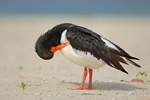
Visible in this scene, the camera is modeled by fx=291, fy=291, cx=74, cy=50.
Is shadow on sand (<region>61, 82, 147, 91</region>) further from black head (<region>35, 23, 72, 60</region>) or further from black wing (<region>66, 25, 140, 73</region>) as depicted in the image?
black head (<region>35, 23, 72, 60</region>)

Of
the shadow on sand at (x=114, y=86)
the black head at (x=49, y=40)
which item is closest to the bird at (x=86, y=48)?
the black head at (x=49, y=40)

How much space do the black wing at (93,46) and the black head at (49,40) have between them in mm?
390

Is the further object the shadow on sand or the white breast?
the shadow on sand

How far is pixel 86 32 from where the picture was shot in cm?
733

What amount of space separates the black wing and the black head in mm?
390

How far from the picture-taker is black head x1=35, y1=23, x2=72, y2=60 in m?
7.62

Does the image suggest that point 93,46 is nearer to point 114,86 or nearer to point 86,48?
point 86,48

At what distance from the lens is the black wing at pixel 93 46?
7.14 metres

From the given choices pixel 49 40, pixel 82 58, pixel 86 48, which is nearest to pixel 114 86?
pixel 82 58

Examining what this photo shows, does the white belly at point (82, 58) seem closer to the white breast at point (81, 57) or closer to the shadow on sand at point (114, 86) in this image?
the white breast at point (81, 57)

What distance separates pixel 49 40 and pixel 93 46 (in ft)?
4.18

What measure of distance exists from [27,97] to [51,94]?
0.59 meters

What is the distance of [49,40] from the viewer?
Answer: 7723mm

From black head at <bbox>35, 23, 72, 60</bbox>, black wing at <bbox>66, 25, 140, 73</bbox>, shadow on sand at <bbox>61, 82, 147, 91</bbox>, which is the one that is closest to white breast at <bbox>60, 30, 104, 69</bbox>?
black wing at <bbox>66, 25, 140, 73</bbox>
